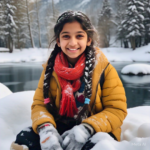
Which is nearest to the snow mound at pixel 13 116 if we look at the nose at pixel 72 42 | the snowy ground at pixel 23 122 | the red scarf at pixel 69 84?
the snowy ground at pixel 23 122

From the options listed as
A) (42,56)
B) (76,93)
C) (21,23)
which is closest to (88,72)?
(76,93)

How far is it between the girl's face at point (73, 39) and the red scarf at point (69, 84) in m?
0.10

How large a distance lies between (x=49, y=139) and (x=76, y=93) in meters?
0.47

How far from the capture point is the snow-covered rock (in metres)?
1.15

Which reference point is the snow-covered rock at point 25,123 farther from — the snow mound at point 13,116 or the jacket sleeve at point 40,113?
the jacket sleeve at point 40,113

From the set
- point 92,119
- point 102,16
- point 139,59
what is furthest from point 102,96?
point 102,16

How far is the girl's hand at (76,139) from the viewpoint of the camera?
3.81 feet

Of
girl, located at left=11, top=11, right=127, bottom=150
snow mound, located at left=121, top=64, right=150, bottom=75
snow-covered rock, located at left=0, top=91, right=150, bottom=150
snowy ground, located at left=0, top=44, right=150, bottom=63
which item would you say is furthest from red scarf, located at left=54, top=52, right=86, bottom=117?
snowy ground, located at left=0, top=44, right=150, bottom=63

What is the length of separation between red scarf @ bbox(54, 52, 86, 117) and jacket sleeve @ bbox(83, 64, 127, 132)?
221 millimetres

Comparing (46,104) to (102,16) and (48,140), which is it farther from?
(102,16)

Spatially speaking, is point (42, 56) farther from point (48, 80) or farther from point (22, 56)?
point (48, 80)

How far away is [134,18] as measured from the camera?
20359mm

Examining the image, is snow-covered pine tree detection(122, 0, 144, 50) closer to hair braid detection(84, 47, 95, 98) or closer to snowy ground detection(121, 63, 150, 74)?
snowy ground detection(121, 63, 150, 74)

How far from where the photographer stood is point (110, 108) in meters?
1.42
